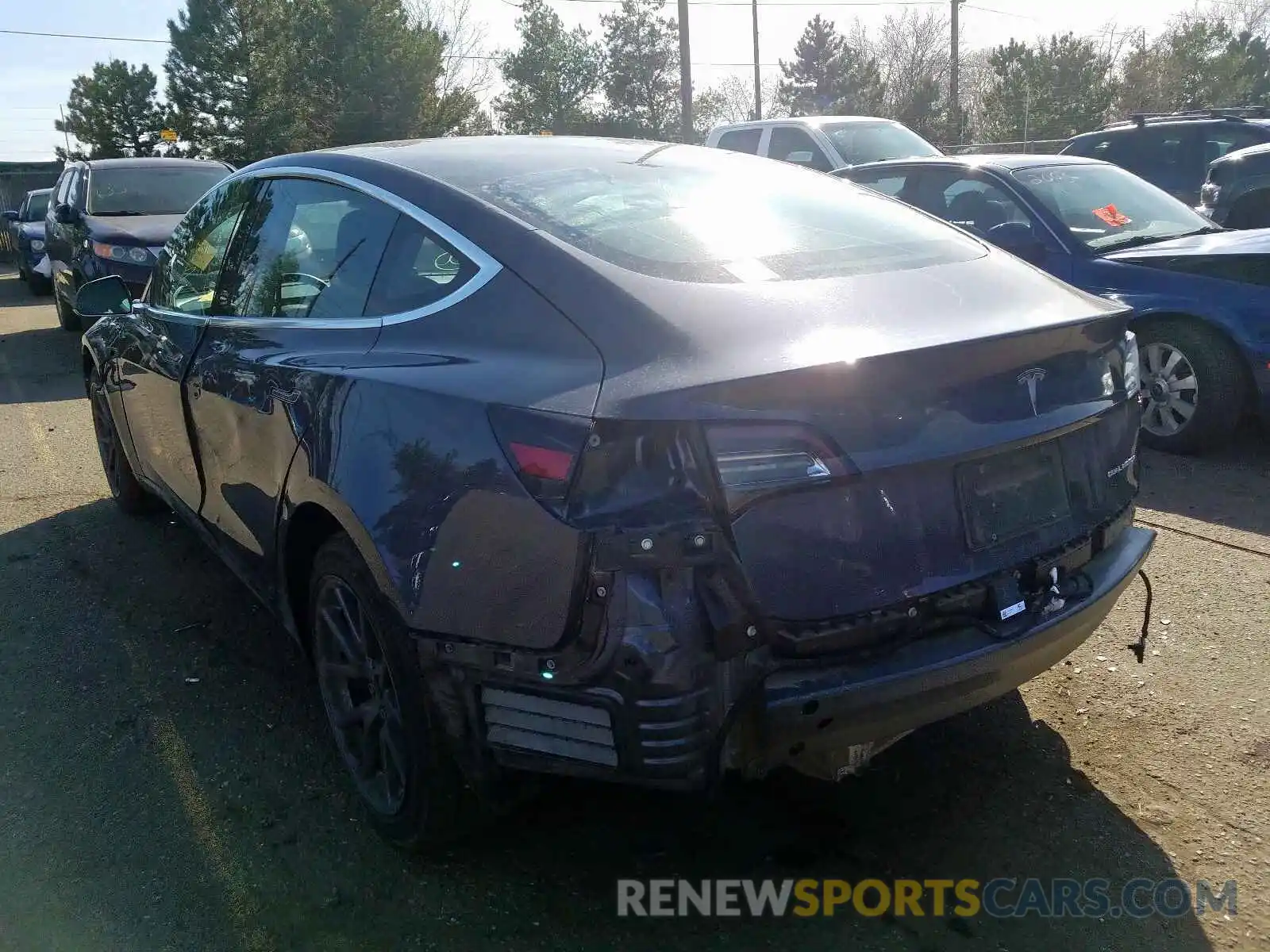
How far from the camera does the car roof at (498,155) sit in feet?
9.99

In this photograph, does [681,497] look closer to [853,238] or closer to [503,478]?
[503,478]

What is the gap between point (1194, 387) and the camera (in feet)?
18.9

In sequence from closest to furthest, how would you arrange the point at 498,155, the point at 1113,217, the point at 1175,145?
the point at 498,155, the point at 1113,217, the point at 1175,145

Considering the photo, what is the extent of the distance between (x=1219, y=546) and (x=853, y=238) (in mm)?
2546

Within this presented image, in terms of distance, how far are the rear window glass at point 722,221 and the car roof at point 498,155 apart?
0.15 ft

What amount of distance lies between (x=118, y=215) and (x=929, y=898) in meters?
10.9

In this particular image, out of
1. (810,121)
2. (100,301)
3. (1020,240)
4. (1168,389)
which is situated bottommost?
(1168,389)


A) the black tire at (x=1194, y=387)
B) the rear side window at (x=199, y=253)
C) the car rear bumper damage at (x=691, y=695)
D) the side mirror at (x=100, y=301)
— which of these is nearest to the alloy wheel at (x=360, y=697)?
the car rear bumper damage at (x=691, y=695)

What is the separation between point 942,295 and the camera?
2.65 metres

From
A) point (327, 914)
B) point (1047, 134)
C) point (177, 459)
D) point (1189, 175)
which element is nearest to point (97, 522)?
point (177, 459)

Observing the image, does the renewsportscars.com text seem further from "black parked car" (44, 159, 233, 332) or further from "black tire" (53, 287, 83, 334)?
"black tire" (53, 287, 83, 334)

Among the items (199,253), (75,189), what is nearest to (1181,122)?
(199,253)

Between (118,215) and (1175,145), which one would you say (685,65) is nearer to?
(1175,145)

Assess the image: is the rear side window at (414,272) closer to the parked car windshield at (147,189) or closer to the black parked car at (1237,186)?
the black parked car at (1237,186)
